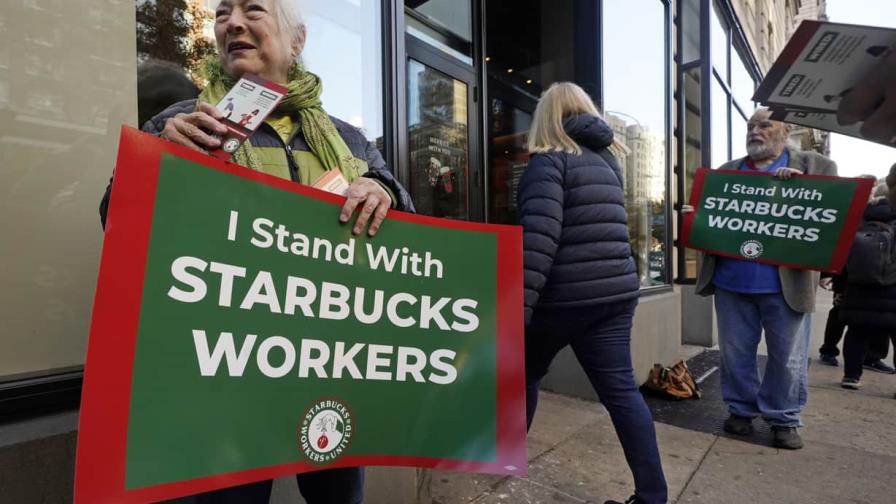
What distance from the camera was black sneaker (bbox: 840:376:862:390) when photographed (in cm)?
453

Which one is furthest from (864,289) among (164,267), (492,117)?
(164,267)

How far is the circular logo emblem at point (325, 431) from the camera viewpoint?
1118 millimetres

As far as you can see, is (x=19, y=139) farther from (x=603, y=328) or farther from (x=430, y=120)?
(x=430, y=120)

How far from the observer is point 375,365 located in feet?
4.01

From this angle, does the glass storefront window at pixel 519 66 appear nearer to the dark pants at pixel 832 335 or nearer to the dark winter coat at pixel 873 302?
the dark winter coat at pixel 873 302

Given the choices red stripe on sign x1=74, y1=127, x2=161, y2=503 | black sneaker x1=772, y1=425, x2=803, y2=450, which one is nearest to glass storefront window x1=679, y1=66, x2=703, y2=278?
black sneaker x1=772, y1=425, x2=803, y2=450

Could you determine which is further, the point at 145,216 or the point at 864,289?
the point at 864,289

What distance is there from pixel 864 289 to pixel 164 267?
5.60 metres

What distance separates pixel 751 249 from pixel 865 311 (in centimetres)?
225

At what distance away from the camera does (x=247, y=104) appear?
102cm

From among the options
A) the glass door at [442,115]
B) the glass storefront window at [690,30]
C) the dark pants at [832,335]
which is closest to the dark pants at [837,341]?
the dark pants at [832,335]

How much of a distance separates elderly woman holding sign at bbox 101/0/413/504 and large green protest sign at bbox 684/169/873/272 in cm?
274

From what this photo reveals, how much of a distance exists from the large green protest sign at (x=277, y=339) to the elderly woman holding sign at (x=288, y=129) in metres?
0.11

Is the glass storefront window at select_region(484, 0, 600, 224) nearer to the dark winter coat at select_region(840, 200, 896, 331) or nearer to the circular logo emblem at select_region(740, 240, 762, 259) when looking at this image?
the circular logo emblem at select_region(740, 240, 762, 259)
